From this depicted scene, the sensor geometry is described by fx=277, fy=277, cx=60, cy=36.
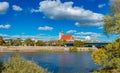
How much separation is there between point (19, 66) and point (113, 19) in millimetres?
26040

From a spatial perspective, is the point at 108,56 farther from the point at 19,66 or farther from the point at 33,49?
the point at 33,49

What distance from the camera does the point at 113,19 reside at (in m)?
44.0

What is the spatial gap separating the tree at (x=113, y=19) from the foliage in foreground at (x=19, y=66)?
2317 cm

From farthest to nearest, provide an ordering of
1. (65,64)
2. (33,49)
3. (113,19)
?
(33,49) → (65,64) → (113,19)

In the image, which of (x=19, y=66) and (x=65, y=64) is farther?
(x=65, y=64)

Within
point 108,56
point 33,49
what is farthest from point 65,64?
point 33,49

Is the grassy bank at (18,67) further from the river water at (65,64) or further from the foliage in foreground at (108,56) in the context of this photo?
the foliage in foreground at (108,56)

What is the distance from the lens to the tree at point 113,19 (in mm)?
42513

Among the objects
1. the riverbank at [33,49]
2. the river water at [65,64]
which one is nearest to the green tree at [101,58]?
the river water at [65,64]

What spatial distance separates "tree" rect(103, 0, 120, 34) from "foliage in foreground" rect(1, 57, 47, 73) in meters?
23.2

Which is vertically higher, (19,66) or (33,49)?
(33,49)

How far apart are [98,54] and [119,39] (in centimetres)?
430

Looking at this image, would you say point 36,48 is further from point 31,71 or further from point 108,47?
point 31,71

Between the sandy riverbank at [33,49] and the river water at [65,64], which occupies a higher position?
the sandy riverbank at [33,49]
